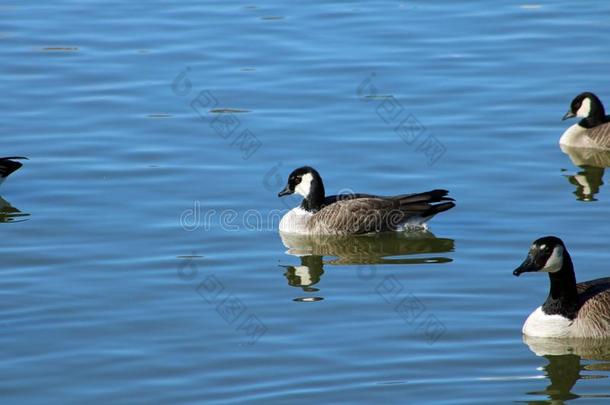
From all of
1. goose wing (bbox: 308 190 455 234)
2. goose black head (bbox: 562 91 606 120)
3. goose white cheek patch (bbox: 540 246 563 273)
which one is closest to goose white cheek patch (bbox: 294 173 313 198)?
goose wing (bbox: 308 190 455 234)

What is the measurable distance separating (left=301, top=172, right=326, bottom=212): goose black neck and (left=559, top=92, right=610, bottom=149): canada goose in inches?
190

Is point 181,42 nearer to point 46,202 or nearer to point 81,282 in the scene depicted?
point 46,202

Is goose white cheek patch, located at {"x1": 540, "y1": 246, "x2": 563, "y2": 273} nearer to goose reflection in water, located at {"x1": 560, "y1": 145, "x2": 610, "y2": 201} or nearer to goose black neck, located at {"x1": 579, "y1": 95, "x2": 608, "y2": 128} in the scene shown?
goose reflection in water, located at {"x1": 560, "y1": 145, "x2": 610, "y2": 201}

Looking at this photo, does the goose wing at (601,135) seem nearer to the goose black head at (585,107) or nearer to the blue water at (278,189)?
the goose black head at (585,107)

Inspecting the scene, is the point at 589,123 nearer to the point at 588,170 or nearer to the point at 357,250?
the point at 588,170

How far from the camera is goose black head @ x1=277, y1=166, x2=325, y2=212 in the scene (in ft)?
58.1

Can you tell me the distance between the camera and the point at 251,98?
74.5ft

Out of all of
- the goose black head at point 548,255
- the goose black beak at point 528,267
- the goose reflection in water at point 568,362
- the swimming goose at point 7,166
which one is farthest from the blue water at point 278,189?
the goose black head at point 548,255

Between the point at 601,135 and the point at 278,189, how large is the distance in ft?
18.5

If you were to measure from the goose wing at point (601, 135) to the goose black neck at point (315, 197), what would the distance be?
5.40 meters

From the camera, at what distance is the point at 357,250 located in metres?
17.2

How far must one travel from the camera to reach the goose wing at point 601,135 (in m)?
21.1

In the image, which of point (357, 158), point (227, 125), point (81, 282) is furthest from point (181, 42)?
point (81, 282)

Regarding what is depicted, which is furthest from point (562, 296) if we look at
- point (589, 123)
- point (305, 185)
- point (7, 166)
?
point (7, 166)
